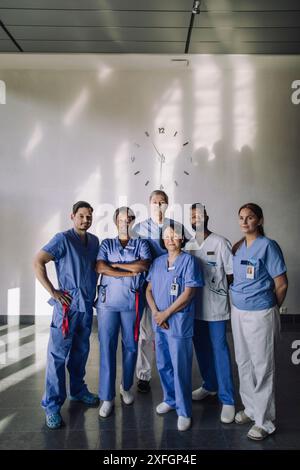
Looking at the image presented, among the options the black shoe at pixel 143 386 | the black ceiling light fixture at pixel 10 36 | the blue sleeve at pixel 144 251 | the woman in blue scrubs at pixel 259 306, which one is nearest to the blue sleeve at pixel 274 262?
the woman in blue scrubs at pixel 259 306

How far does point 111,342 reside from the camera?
2.72m

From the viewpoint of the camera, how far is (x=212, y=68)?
5.11 m

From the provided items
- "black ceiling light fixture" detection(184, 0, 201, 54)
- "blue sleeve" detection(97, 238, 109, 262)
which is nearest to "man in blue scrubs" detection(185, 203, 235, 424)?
"blue sleeve" detection(97, 238, 109, 262)

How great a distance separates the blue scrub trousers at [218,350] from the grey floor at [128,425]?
185 millimetres

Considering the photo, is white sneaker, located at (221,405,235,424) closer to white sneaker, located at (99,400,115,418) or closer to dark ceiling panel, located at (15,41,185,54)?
white sneaker, located at (99,400,115,418)

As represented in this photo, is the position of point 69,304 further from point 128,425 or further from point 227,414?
point 227,414

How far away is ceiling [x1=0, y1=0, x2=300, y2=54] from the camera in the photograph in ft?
11.9

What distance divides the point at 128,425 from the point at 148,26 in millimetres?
3416

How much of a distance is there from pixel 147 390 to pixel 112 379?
541 millimetres

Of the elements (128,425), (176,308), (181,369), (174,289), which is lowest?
(128,425)

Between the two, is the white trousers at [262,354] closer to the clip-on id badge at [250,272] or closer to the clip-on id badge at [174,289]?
the clip-on id badge at [250,272]

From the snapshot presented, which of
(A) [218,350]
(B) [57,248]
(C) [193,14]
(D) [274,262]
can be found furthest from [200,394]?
(C) [193,14]

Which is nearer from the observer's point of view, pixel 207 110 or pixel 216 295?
pixel 216 295

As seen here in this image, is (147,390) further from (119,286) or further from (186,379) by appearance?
(119,286)
